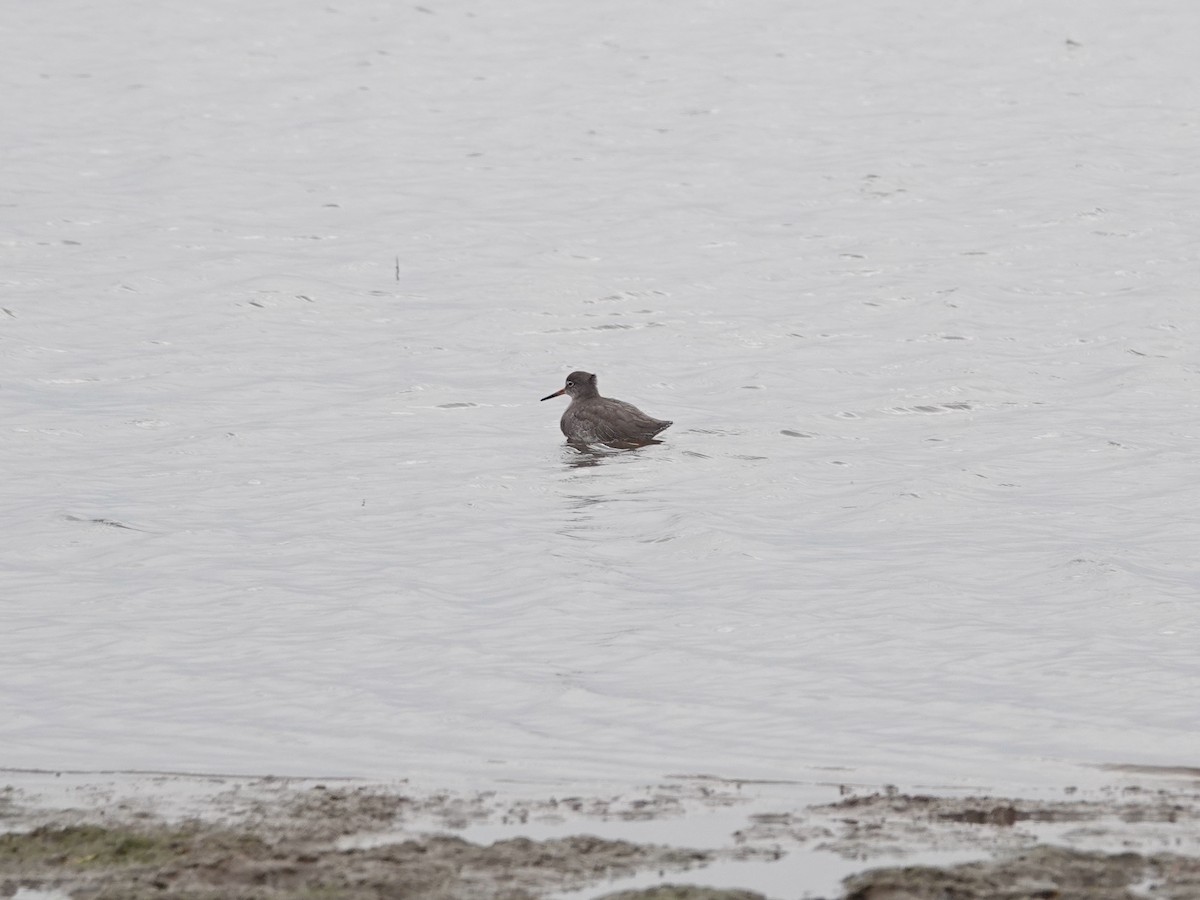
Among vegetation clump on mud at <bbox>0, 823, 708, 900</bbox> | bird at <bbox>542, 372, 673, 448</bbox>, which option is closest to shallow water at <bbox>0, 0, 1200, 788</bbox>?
bird at <bbox>542, 372, 673, 448</bbox>

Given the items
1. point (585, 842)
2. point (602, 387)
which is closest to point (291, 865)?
point (585, 842)

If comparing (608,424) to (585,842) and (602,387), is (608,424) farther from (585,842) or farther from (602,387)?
(585,842)

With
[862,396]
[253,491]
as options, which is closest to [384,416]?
[253,491]

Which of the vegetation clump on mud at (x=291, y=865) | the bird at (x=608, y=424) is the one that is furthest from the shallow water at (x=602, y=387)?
the vegetation clump on mud at (x=291, y=865)

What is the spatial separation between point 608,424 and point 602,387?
243 centimetres

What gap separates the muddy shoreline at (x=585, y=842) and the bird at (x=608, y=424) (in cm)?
845

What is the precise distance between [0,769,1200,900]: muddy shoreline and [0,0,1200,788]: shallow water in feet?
1.58

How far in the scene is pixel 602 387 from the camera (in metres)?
19.3

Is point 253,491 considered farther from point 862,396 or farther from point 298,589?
point 862,396

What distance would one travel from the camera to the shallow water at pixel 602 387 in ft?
33.3

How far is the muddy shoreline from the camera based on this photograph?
7148 millimetres

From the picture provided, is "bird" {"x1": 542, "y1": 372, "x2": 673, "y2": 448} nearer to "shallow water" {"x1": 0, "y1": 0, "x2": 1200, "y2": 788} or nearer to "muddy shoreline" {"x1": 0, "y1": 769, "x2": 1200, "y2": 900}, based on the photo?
"shallow water" {"x1": 0, "y1": 0, "x2": 1200, "y2": 788}

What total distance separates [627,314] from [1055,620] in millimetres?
10791

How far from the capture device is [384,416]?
17.7 m
